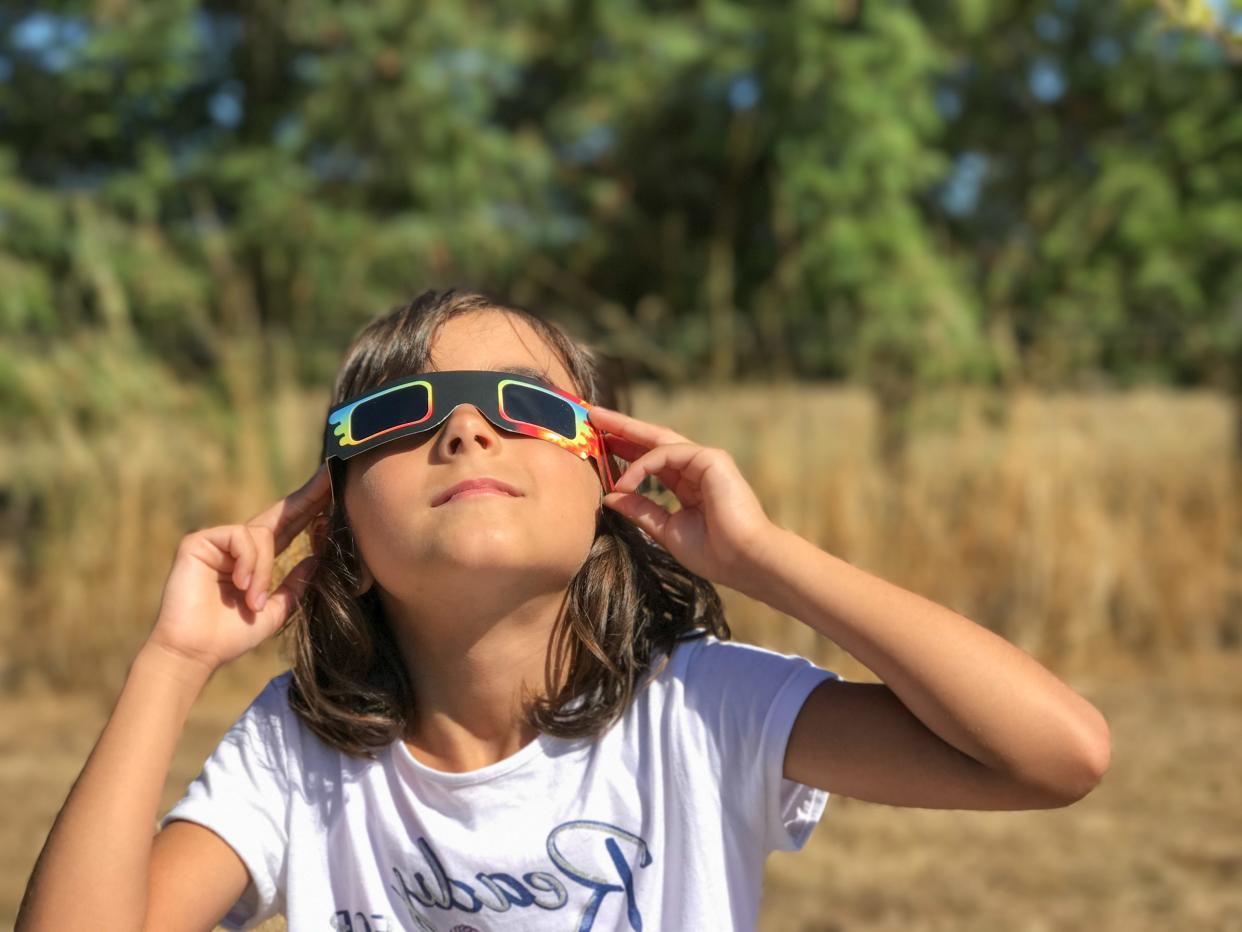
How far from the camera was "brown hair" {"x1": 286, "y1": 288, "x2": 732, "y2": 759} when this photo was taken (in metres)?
1.85

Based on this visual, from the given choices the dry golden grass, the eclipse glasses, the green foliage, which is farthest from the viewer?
the green foliage

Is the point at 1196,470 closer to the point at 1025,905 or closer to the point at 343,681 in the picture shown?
the point at 1025,905

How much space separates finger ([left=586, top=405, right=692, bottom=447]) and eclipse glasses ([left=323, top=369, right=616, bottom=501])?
0.8 inches

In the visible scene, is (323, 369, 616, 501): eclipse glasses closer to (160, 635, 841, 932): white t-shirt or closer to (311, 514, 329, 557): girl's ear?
(311, 514, 329, 557): girl's ear

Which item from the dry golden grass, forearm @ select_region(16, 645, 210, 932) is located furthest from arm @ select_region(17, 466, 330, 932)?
the dry golden grass

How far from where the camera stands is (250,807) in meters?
1.83

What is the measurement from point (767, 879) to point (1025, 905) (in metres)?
0.75

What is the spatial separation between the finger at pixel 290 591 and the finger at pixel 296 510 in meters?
0.04

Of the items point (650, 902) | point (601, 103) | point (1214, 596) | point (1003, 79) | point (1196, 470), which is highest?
point (1003, 79)

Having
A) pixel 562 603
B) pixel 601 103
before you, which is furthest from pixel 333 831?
pixel 601 103

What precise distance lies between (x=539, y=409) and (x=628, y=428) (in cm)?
14

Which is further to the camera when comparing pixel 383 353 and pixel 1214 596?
pixel 1214 596

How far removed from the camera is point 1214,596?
5773 millimetres

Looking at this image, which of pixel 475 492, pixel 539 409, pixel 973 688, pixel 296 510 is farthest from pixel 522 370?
pixel 973 688
